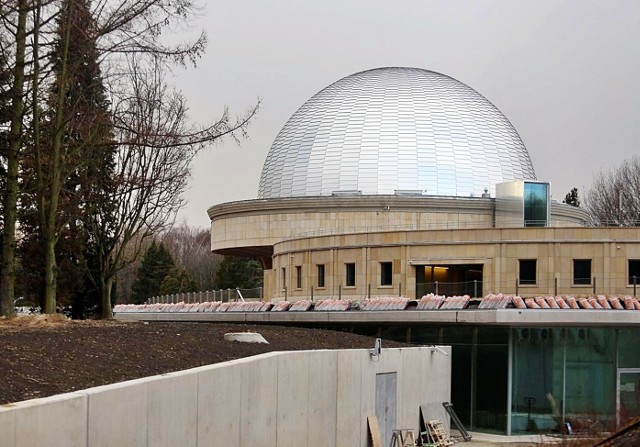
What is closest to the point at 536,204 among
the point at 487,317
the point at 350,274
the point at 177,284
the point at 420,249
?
the point at 420,249

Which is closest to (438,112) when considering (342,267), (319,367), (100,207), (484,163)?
(484,163)

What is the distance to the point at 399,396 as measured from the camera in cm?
2380

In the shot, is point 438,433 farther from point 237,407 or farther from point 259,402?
point 237,407

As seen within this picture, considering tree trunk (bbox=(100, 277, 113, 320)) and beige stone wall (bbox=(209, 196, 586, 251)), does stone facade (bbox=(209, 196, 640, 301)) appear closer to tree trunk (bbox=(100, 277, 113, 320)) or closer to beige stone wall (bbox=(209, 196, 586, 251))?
beige stone wall (bbox=(209, 196, 586, 251))

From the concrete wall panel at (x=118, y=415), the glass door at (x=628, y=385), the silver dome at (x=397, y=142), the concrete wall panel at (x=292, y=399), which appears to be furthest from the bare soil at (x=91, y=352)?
the silver dome at (x=397, y=142)

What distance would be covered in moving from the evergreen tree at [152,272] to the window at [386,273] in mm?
48417

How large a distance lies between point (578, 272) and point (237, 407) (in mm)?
30197

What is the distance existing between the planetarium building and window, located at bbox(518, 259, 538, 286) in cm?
5

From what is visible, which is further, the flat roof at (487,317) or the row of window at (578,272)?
the row of window at (578,272)

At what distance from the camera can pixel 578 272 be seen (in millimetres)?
42938

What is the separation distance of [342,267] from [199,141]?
26.7m

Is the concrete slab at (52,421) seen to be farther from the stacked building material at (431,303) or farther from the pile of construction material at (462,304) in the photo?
the stacked building material at (431,303)

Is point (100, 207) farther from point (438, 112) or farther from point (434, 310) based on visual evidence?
point (438, 112)

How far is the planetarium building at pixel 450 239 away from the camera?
32.4 metres
